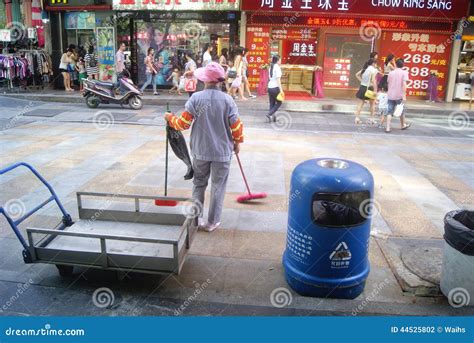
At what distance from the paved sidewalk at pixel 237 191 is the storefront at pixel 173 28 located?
451 centimetres

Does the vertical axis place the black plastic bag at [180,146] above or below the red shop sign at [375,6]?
below

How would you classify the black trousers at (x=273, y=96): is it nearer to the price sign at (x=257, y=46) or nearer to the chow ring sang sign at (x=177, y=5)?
the price sign at (x=257, y=46)

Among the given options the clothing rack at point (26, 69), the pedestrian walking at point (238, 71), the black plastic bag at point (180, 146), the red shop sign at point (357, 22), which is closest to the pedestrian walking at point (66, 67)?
the clothing rack at point (26, 69)

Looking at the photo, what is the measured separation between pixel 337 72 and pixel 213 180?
1329 cm

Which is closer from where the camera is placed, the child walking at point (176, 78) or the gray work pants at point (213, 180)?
the gray work pants at point (213, 180)

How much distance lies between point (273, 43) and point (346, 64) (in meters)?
2.83

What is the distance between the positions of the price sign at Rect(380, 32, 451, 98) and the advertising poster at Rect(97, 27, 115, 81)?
33.1 feet

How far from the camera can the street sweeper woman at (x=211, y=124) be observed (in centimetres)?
483

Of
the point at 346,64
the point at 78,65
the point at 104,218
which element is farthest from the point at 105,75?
the point at 104,218

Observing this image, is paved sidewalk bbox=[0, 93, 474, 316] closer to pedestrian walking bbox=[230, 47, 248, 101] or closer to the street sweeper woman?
the street sweeper woman

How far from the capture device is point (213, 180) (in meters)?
5.04

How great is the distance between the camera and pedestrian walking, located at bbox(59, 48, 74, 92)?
16594 mm

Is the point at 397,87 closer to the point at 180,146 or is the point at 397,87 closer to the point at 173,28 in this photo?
the point at 180,146

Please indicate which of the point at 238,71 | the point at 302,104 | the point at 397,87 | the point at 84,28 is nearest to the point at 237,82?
the point at 238,71
